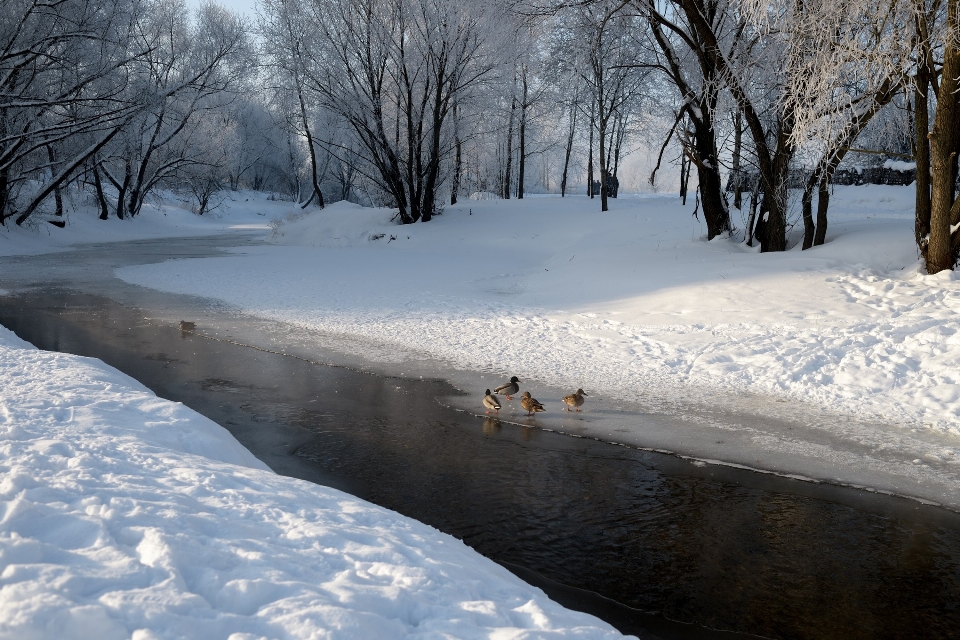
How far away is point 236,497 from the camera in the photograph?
4488 mm

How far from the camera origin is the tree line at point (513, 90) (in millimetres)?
11617

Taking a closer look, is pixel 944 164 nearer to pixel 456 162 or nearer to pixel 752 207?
pixel 752 207

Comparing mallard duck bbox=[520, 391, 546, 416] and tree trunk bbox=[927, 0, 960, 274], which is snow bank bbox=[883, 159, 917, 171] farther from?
mallard duck bbox=[520, 391, 546, 416]

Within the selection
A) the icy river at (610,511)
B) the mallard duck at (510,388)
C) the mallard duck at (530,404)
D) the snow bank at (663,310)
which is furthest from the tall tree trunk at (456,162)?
the mallard duck at (530,404)

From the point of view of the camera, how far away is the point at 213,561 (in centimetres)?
356

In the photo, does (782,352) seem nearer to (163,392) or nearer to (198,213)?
(163,392)

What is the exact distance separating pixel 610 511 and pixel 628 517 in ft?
0.53

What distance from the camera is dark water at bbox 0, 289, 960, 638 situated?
186 inches

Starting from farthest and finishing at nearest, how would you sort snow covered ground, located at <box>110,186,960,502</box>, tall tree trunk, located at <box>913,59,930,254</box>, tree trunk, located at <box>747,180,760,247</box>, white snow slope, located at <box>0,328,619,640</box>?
tree trunk, located at <box>747,180,760,247</box> → tall tree trunk, located at <box>913,59,930,254</box> → snow covered ground, located at <box>110,186,960,502</box> → white snow slope, located at <box>0,328,619,640</box>

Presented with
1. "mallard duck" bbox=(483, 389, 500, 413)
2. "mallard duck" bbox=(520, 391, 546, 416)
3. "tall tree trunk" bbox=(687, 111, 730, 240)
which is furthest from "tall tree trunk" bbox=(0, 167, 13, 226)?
"mallard duck" bbox=(520, 391, 546, 416)

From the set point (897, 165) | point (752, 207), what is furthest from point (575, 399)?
point (897, 165)

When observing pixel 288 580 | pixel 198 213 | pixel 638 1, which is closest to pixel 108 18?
pixel 638 1

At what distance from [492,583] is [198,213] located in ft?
192

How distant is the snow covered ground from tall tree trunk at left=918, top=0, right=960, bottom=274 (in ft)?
1.45
